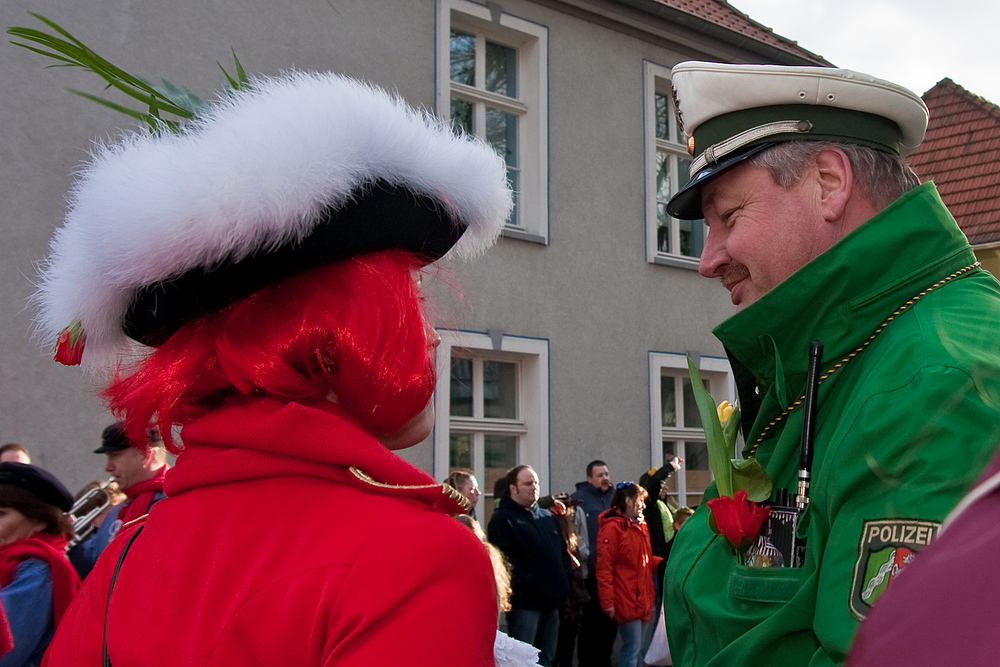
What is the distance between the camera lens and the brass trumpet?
582 centimetres

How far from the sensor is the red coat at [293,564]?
111 cm

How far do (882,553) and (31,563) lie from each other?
3629 mm

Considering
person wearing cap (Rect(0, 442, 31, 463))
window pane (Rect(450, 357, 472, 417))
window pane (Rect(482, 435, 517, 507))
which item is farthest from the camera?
window pane (Rect(482, 435, 517, 507))

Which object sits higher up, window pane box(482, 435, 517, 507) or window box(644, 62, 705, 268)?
window box(644, 62, 705, 268)

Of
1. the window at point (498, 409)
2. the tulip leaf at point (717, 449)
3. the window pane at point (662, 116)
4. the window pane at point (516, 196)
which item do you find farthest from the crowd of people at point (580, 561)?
the tulip leaf at point (717, 449)

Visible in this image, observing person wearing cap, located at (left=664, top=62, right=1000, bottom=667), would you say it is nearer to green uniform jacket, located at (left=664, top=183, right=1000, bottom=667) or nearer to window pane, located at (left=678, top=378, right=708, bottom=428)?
green uniform jacket, located at (left=664, top=183, right=1000, bottom=667)

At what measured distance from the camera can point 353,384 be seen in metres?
1.34

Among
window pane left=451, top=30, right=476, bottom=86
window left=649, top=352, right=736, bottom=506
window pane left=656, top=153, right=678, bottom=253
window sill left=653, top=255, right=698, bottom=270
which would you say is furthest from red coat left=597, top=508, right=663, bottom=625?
window pane left=451, top=30, right=476, bottom=86

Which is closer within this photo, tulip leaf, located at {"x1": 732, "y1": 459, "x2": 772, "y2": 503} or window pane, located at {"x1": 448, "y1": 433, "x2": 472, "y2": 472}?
tulip leaf, located at {"x1": 732, "y1": 459, "x2": 772, "y2": 503}

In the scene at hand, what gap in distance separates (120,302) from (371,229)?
0.40 m

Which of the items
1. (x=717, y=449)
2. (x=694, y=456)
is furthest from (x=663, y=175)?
(x=717, y=449)

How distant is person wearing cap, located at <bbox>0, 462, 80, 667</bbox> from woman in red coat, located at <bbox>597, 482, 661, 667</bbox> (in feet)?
14.5

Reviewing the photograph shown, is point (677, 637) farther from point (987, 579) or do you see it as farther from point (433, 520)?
point (987, 579)

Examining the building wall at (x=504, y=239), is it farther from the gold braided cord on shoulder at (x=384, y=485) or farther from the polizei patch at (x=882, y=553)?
the polizei patch at (x=882, y=553)
